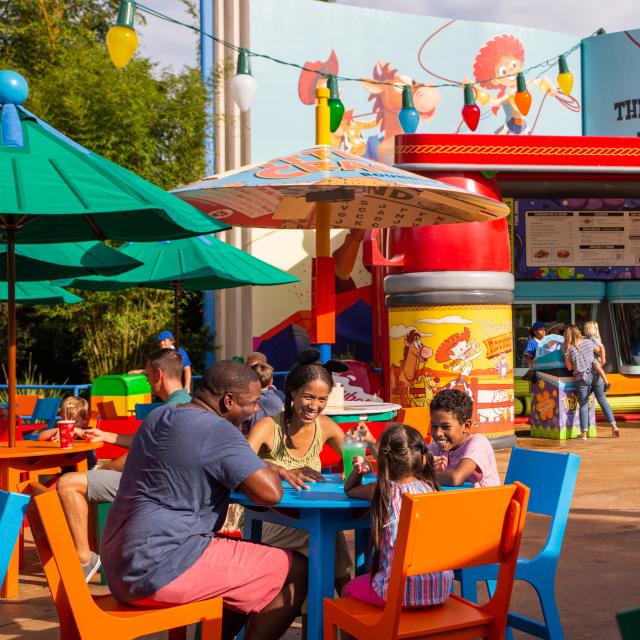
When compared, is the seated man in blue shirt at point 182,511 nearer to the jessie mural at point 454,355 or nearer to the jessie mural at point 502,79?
the jessie mural at point 454,355

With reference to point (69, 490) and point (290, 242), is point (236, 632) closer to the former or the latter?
point (69, 490)

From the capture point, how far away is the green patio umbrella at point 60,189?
169 inches

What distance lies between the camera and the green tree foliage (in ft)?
46.3

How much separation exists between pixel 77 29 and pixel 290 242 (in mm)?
5887

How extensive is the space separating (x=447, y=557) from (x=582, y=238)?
37.0ft

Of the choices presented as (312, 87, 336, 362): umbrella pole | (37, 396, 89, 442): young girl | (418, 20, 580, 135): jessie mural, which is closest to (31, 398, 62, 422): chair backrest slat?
(37, 396, 89, 442): young girl

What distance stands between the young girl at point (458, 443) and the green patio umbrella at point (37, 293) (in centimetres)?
566

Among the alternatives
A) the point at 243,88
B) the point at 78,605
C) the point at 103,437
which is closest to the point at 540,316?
the point at 243,88

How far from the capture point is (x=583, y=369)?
11492 mm

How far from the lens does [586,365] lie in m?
11.5

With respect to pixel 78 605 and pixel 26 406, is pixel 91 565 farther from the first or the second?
pixel 26 406

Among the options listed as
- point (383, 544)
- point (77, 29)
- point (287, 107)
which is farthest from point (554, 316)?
point (383, 544)

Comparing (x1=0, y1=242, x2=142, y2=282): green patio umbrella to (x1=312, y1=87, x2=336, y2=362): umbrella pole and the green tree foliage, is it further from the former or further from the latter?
the green tree foliage

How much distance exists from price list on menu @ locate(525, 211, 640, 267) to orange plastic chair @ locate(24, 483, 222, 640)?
1089cm
